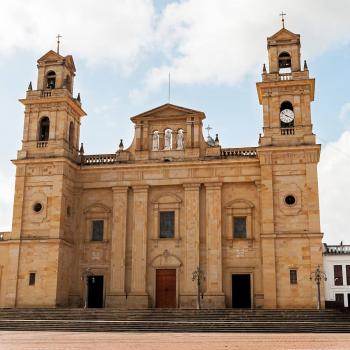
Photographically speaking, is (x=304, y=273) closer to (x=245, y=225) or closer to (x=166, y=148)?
(x=245, y=225)

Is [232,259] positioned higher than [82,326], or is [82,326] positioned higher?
[232,259]

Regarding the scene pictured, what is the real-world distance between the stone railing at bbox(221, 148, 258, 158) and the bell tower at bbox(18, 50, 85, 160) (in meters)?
9.90

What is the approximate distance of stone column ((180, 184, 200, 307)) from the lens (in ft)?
114

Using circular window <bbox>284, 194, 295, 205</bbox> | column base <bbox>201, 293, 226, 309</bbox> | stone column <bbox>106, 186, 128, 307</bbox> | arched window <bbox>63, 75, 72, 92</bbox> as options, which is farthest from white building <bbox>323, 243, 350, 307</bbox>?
arched window <bbox>63, 75, 72, 92</bbox>

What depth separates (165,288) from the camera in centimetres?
3531

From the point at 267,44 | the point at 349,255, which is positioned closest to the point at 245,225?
the point at 267,44

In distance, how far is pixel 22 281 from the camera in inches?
1378

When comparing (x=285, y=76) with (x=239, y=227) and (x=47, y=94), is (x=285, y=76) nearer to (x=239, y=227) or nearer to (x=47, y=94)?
(x=239, y=227)

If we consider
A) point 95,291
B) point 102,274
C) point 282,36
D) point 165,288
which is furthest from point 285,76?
point 95,291

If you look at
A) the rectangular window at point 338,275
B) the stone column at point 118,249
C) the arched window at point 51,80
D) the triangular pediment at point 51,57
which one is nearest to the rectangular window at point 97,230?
the stone column at point 118,249

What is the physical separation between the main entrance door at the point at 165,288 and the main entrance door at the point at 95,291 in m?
3.73

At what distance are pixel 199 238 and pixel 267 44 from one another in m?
13.0

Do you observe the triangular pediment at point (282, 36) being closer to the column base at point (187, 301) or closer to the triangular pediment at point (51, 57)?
the triangular pediment at point (51, 57)

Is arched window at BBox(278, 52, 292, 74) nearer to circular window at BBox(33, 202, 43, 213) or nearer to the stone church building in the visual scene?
the stone church building
